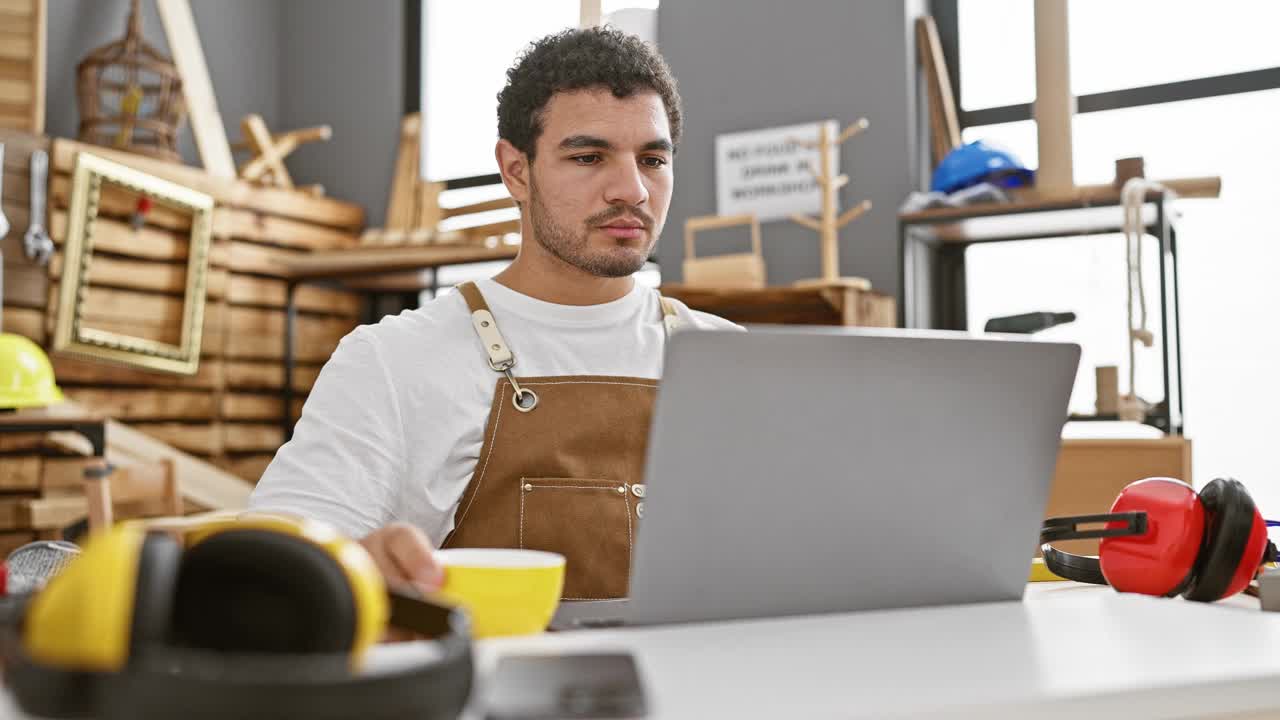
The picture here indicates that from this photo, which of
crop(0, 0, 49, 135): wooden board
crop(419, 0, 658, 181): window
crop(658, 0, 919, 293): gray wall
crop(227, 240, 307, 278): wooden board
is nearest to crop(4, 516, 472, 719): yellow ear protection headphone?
crop(658, 0, 919, 293): gray wall

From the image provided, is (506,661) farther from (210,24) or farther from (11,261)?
(210,24)

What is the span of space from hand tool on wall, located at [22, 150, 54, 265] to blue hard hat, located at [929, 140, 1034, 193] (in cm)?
316

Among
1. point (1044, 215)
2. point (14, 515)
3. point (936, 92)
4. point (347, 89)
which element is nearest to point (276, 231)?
point (347, 89)

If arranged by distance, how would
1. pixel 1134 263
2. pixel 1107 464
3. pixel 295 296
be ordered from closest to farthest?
1. pixel 1107 464
2. pixel 1134 263
3. pixel 295 296

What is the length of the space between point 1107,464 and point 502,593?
2.34m

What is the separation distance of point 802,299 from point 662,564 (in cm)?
258

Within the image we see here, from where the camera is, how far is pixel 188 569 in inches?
21.2

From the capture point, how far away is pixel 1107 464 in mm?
2799

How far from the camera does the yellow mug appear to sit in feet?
2.67

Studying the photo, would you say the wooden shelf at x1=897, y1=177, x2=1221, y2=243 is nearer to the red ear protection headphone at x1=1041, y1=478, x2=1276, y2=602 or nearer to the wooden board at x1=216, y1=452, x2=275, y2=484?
the red ear protection headphone at x1=1041, y1=478, x2=1276, y2=602

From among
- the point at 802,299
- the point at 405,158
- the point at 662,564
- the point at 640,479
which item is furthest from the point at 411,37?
the point at 662,564

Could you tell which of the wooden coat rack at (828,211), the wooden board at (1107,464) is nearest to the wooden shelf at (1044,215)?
the wooden coat rack at (828,211)

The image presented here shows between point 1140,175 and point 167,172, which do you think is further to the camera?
point 167,172

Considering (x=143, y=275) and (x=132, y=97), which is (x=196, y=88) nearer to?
(x=132, y=97)
